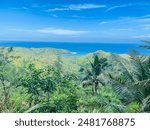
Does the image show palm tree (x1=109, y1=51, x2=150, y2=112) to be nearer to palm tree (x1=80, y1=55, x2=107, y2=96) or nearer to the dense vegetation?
the dense vegetation

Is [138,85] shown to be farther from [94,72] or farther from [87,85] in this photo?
[87,85]

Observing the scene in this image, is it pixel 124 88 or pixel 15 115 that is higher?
pixel 15 115

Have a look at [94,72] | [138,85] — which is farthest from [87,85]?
[138,85]

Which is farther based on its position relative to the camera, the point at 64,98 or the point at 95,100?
the point at 64,98

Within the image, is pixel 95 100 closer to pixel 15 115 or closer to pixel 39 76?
pixel 39 76

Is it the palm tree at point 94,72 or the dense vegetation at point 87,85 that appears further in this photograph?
the palm tree at point 94,72

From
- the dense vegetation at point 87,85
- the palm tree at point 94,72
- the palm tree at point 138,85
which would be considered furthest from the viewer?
the palm tree at point 94,72

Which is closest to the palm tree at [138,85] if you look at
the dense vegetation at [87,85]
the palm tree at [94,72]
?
the dense vegetation at [87,85]

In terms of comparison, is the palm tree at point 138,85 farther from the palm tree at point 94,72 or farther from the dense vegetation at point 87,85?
the palm tree at point 94,72

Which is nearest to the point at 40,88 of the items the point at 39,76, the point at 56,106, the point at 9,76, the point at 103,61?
the point at 39,76
